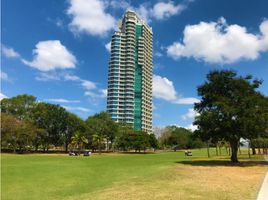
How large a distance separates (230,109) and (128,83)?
15219cm

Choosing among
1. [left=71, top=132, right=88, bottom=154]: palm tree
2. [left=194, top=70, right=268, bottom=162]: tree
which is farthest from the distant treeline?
[left=194, top=70, right=268, bottom=162]: tree

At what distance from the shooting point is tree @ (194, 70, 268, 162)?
39.1 m

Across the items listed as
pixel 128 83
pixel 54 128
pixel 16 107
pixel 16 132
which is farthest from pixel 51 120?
pixel 128 83

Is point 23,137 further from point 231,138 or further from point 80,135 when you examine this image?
point 231,138

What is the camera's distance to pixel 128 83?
190500 mm

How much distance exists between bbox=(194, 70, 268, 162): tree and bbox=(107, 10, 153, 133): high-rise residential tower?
142762 mm

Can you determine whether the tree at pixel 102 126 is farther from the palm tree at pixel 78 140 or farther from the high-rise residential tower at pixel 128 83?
the high-rise residential tower at pixel 128 83

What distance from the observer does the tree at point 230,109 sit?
128 ft

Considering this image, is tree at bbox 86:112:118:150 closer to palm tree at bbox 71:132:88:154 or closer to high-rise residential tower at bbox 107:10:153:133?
palm tree at bbox 71:132:88:154

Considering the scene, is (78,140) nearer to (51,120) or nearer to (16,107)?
(51,120)

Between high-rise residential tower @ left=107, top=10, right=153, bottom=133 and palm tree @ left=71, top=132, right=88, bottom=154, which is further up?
high-rise residential tower @ left=107, top=10, right=153, bottom=133

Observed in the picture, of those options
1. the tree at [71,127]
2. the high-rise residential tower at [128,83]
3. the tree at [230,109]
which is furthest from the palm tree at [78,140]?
the high-rise residential tower at [128,83]

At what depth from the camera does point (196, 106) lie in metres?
44.9

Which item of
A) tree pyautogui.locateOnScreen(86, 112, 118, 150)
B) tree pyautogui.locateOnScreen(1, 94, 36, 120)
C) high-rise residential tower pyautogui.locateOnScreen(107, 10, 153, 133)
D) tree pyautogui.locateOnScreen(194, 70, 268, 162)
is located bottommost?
→ tree pyautogui.locateOnScreen(194, 70, 268, 162)
